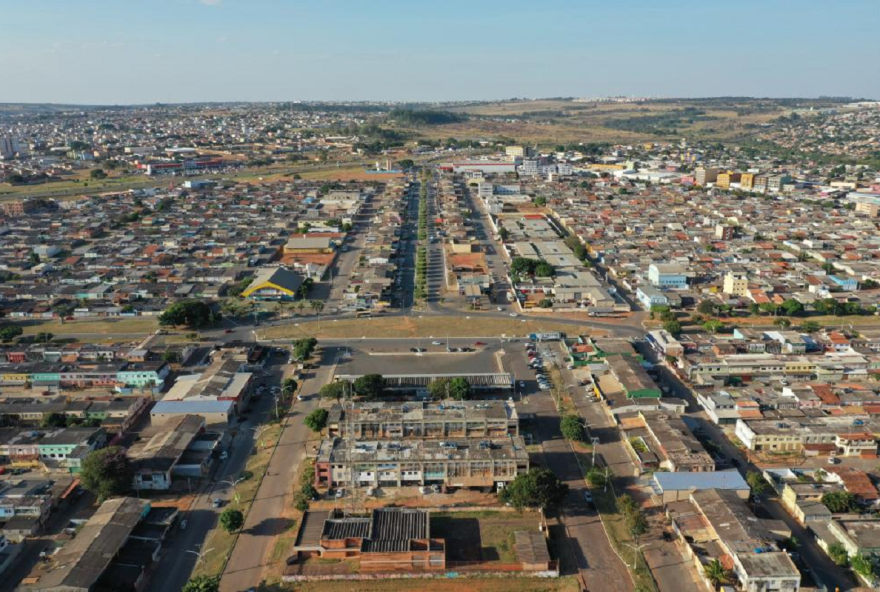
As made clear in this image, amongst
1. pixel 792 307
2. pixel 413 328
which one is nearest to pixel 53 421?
pixel 413 328

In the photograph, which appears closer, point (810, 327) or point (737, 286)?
point (810, 327)

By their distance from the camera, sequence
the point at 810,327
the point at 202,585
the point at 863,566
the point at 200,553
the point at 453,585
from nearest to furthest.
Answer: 1. the point at 202,585
2. the point at 863,566
3. the point at 453,585
4. the point at 200,553
5. the point at 810,327

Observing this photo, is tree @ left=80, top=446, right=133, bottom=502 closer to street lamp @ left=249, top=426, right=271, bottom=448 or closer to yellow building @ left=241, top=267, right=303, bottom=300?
street lamp @ left=249, top=426, right=271, bottom=448

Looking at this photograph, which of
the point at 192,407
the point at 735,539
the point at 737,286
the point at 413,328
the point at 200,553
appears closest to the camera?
the point at 735,539

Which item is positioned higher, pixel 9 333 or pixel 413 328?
pixel 9 333

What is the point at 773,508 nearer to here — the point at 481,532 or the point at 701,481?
the point at 701,481

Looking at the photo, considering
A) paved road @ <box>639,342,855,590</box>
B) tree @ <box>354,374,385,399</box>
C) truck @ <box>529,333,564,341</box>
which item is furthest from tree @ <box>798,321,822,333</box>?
tree @ <box>354,374,385,399</box>

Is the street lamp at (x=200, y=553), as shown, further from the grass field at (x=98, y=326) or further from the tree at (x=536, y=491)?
the grass field at (x=98, y=326)
